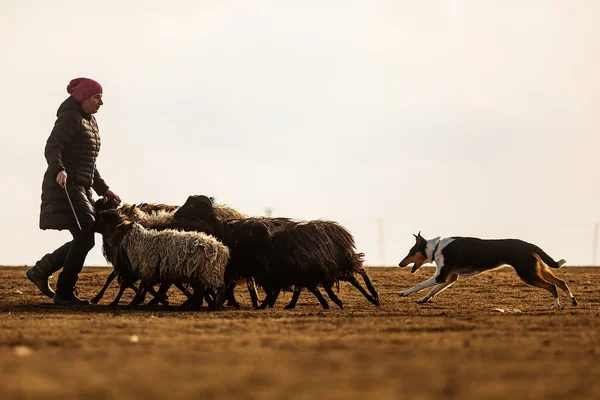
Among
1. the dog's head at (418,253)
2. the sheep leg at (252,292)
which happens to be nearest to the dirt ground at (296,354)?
the sheep leg at (252,292)

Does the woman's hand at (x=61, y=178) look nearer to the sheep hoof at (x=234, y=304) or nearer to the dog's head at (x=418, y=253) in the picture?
the sheep hoof at (x=234, y=304)

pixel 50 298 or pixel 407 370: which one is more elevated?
pixel 407 370

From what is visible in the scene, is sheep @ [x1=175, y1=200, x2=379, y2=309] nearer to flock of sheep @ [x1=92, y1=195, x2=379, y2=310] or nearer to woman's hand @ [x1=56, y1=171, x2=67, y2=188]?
flock of sheep @ [x1=92, y1=195, x2=379, y2=310]

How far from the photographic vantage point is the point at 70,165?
13977 millimetres

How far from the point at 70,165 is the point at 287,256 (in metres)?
3.24

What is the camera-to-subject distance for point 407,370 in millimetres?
6395

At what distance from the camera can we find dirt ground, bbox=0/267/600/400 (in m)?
5.53

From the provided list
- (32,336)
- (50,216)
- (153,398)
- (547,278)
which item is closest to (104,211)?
(50,216)

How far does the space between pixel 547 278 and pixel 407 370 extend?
391 inches

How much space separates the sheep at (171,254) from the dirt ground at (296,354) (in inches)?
23.3

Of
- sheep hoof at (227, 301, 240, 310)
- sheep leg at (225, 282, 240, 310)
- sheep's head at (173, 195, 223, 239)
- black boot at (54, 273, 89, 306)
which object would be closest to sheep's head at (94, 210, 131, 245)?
black boot at (54, 273, 89, 306)

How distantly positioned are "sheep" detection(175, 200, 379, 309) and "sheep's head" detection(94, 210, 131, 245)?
1.61m

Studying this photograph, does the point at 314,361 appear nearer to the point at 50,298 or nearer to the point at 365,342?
the point at 365,342

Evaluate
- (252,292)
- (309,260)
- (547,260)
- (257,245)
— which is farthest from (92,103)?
→ (547,260)
